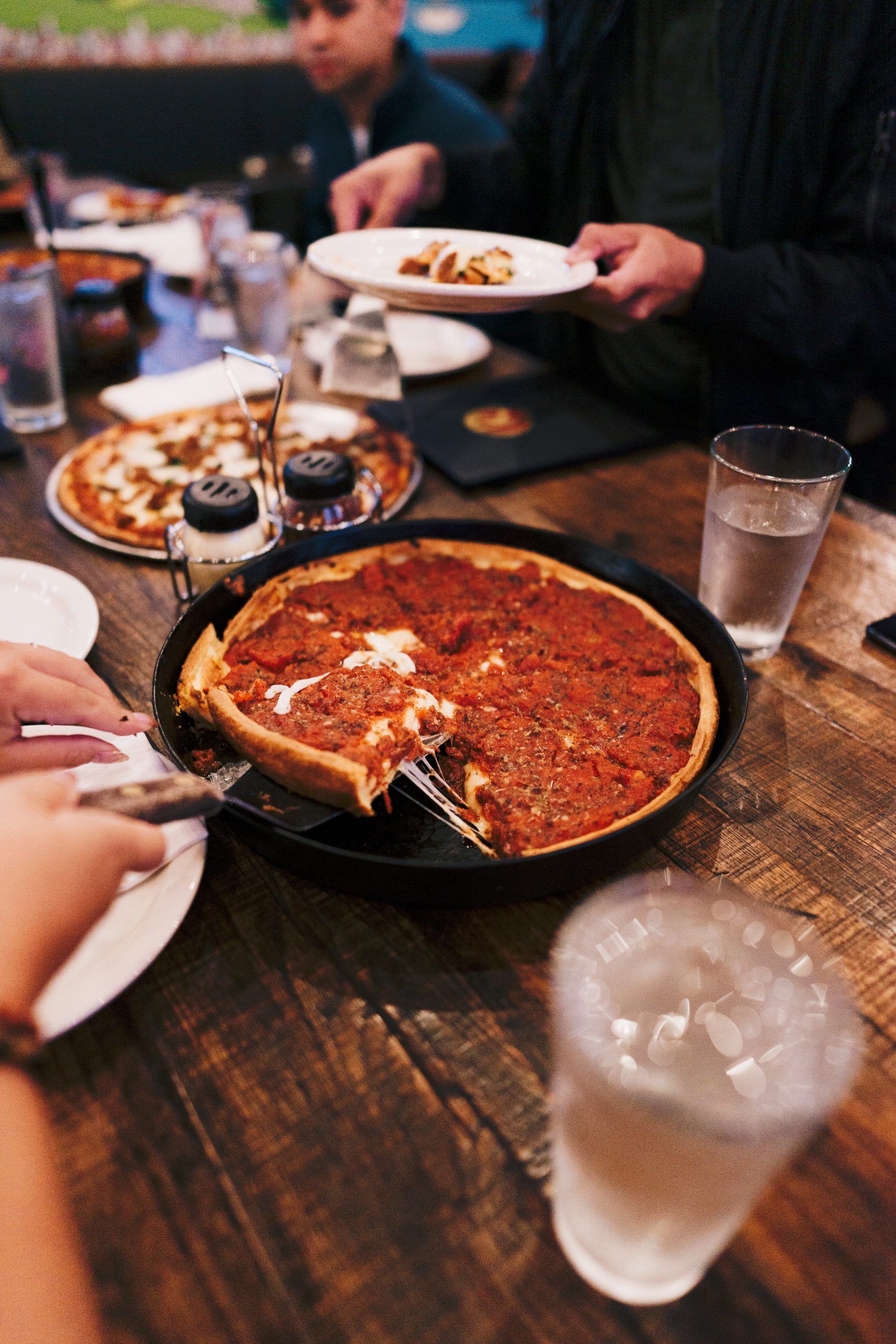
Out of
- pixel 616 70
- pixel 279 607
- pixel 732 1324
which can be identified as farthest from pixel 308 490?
pixel 616 70

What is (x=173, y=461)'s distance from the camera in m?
2.29

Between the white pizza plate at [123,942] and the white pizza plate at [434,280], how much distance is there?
1238 mm

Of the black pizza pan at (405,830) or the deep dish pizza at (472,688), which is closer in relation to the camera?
the black pizza pan at (405,830)

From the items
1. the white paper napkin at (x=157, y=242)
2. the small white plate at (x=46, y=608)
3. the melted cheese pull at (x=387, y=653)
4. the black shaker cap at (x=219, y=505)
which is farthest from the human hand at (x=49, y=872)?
the white paper napkin at (x=157, y=242)

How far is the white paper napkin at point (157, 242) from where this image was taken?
3576 mm

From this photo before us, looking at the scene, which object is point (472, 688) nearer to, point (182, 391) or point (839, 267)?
point (182, 391)

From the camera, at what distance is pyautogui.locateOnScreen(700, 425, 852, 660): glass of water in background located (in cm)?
148

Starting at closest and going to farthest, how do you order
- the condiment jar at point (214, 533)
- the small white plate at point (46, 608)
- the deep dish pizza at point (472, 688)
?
the deep dish pizza at point (472, 688) → the small white plate at point (46, 608) → the condiment jar at point (214, 533)

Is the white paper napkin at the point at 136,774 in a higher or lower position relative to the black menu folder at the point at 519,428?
higher

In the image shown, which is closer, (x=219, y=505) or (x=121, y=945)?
(x=121, y=945)

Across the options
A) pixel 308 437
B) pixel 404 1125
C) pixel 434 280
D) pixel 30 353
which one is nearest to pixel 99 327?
pixel 30 353

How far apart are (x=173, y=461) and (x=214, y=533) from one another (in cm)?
72

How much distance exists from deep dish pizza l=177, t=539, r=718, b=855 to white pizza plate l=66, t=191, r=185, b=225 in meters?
3.46

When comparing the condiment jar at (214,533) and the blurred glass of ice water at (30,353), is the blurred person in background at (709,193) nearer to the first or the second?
the blurred glass of ice water at (30,353)
